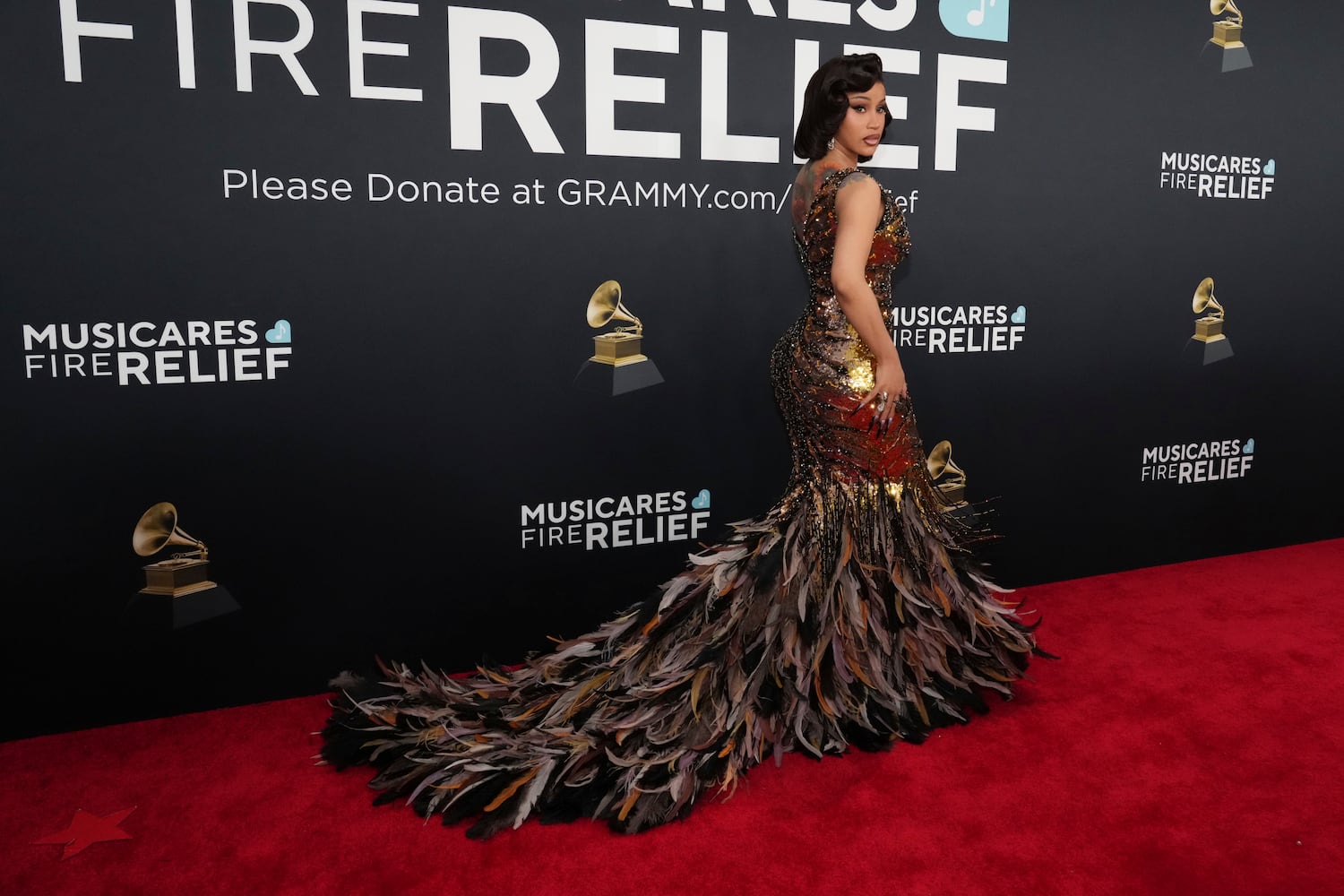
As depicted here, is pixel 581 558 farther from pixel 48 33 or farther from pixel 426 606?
pixel 48 33

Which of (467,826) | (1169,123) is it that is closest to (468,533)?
(467,826)

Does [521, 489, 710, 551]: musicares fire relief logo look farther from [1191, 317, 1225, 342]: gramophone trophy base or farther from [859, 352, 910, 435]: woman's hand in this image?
[1191, 317, 1225, 342]: gramophone trophy base

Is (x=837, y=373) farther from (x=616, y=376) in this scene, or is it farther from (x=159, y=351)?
(x=159, y=351)

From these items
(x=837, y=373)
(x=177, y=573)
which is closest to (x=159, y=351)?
(x=177, y=573)

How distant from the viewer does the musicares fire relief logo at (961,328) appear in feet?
11.0

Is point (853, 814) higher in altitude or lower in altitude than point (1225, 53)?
lower

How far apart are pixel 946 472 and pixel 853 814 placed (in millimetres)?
1612

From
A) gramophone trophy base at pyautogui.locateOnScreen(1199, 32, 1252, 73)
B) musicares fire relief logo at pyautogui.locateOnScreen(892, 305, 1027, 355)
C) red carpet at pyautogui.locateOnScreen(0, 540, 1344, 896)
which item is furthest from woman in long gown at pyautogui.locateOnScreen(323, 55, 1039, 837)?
gramophone trophy base at pyautogui.locateOnScreen(1199, 32, 1252, 73)

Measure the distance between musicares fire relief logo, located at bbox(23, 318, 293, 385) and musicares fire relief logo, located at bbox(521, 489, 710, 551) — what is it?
0.82 meters

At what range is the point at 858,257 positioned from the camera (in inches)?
92.5

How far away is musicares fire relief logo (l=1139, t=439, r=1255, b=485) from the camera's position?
153 inches

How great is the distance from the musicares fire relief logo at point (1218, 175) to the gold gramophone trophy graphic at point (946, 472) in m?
1.26

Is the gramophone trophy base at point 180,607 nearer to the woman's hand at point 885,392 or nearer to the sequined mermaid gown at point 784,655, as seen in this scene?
the sequined mermaid gown at point 784,655

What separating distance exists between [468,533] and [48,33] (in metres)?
1.55
